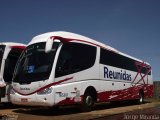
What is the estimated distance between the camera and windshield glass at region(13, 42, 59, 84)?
534 inches

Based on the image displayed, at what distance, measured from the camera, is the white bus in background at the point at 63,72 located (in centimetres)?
1346

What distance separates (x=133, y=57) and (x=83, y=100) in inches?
400

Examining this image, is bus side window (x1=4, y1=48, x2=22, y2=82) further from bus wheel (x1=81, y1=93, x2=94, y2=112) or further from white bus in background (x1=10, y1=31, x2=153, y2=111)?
bus wheel (x1=81, y1=93, x2=94, y2=112)

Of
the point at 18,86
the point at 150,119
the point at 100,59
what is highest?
the point at 100,59

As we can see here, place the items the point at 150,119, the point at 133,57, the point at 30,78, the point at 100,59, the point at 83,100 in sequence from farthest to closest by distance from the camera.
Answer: the point at 133,57, the point at 100,59, the point at 83,100, the point at 30,78, the point at 150,119

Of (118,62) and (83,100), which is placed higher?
(118,62)

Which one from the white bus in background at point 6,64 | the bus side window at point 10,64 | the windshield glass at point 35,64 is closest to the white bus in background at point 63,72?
the windshield glass at point 35,64

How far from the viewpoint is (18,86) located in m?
14.1

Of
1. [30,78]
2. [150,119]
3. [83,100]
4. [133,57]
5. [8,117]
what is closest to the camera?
[8,117]

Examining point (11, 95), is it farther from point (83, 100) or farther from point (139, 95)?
point (139, 95)

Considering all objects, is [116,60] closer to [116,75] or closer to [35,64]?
[116,75]

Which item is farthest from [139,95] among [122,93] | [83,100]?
[83,100]

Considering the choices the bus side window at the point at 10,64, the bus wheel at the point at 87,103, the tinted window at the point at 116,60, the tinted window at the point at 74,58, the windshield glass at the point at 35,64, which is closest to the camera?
the windshield glass at the point at 35,64

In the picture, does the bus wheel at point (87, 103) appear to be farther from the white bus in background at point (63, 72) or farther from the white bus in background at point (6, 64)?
the white bus in background at point (6, 64)
